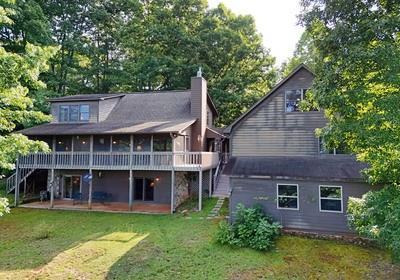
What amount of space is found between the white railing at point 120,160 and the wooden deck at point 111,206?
2570mm

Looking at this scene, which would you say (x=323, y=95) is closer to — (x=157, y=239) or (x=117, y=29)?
(x=157, y=239)

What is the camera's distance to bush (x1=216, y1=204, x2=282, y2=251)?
40.8ft

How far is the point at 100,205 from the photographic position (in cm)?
2012

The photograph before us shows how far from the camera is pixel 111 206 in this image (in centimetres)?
1991

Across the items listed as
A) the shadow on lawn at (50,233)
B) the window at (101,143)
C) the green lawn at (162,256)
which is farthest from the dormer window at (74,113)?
the green lawn at (162,256)

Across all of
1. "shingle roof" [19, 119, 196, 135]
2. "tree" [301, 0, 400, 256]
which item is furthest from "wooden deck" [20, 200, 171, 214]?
"tree" [301, 0, 400, 256]

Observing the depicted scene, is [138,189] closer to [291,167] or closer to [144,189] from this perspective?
[144,189]

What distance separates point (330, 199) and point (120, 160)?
12.4m

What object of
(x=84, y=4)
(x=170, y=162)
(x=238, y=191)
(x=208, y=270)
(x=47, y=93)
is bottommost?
(x=208, y=270)

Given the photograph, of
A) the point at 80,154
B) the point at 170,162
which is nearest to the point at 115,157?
the point at 80,154

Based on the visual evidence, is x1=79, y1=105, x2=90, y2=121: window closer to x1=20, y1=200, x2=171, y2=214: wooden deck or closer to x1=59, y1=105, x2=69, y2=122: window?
x1=59, y1=105, x2=69, y2=122: window

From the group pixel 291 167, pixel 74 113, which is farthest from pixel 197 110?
pixel 291 167

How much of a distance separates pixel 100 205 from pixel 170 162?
5963 millimetres

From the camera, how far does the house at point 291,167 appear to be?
13.6 metres
